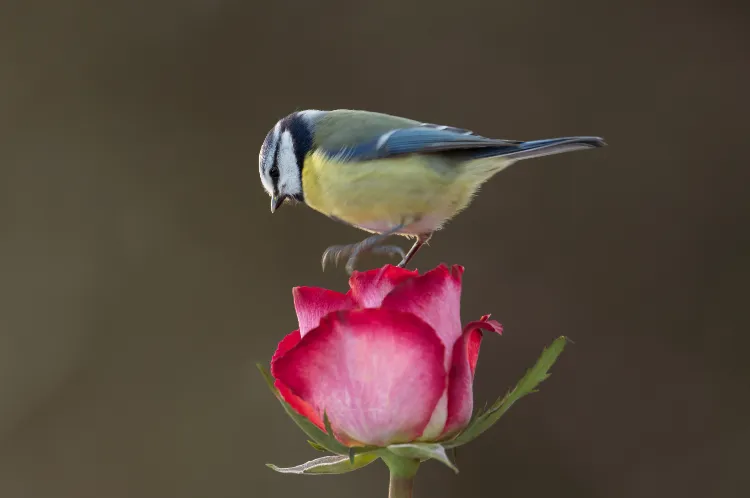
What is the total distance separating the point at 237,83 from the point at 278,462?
77 cm

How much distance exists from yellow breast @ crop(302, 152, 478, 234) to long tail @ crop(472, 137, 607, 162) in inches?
1.6

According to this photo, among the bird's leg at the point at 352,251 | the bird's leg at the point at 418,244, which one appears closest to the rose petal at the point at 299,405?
the bird's leg at the point at 352,251

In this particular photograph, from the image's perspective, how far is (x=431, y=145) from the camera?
86 centimetres

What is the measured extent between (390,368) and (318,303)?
0.17 feet

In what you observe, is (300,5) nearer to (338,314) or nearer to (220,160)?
(220,160)

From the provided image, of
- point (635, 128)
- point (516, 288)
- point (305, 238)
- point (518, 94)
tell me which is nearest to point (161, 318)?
point (305, 238)

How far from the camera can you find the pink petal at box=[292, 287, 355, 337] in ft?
1.31

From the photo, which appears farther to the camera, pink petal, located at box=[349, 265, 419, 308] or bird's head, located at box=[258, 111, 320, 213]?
bird's head, located at box=[258, 111, 320, 213]

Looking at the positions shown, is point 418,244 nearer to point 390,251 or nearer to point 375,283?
point 390,251

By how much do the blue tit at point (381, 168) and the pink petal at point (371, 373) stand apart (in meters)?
0.41

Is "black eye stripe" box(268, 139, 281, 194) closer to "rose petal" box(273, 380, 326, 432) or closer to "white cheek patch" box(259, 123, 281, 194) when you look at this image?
"white cheek patch" box(259, 123, 281, 194)

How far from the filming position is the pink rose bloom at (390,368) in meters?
0.37

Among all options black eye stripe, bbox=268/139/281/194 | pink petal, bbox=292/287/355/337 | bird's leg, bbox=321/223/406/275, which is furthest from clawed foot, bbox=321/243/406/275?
black eye stripe, bbox=268/139/281/194

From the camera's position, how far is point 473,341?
42 cm
